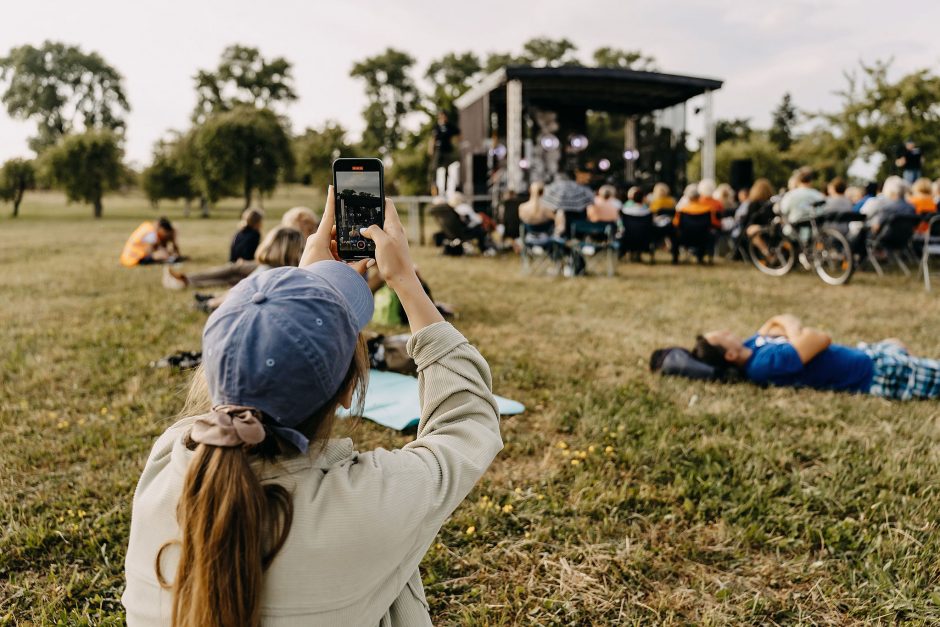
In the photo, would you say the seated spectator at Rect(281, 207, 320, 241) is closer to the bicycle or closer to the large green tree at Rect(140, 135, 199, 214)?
the bicycle

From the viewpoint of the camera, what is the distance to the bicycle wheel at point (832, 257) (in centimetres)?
791

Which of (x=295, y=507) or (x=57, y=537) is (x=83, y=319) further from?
(x=295, y=507)

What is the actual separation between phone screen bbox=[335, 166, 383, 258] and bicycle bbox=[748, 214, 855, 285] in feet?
26.0

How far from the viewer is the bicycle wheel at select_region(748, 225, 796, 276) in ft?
29.5

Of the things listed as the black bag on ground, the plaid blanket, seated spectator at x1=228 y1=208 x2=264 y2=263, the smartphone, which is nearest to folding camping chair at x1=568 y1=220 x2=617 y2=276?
seated spectator at x1=228 y1=208 x2=264 y2=263

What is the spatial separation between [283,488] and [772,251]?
9.67m

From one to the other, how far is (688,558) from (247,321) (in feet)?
6.08

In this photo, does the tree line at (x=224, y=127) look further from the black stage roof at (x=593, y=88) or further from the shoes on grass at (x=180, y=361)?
the shoes on grass at (x=180, y=361)

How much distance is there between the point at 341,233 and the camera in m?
1.47

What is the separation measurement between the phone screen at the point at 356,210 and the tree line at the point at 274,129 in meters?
20.0

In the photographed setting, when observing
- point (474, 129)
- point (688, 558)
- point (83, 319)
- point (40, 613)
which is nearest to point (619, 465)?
point (688, 558)

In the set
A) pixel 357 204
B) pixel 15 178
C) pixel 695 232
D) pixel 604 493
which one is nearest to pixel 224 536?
pixel 357 204

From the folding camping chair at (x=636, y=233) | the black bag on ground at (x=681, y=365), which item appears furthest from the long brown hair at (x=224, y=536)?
the folding camping chair at (x=636, y=233)

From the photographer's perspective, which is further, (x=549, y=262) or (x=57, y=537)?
(x=549, y=262)
